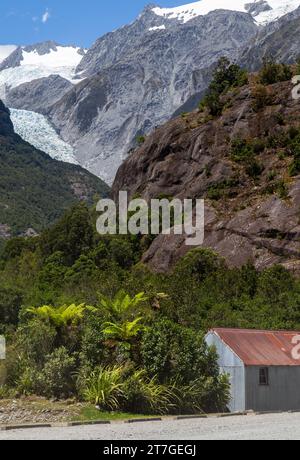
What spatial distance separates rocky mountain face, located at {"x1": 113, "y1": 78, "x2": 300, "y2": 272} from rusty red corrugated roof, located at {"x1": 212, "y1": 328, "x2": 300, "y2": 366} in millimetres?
20427

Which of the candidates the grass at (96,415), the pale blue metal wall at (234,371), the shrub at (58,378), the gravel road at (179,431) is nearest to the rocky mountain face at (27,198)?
the pale blue metal wall at (234,371)

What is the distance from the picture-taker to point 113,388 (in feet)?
77.0

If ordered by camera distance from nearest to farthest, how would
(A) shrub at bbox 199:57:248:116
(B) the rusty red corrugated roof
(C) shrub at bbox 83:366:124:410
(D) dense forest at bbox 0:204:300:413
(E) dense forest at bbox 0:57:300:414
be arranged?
(C) shrub at bbox 83:366:124:410
(D) dense forest at bbox 0:204:300:413
(E) dense forest at bbox 0:57:300:414
(B) the rusty red corrugated roof
(A) shrub at bbox 199:57:248:116

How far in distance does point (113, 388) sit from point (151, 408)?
1422 millimetres

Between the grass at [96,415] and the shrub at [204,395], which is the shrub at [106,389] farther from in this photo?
the shrub at [204,395]

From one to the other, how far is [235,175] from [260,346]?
1511 inches

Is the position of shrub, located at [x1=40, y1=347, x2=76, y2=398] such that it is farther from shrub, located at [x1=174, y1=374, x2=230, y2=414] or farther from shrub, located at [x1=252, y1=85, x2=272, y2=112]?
shrub, located at [x1=252, y1=85, x2=272, y2=112]

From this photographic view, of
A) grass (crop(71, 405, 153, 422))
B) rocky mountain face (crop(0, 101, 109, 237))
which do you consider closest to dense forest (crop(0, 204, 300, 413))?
grass (crop(71, 405, 153, 422))

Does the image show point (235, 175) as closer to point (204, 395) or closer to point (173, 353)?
point (204, 395)

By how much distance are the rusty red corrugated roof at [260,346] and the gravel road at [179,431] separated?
219 inches

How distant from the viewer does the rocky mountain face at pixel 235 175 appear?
55031 mm

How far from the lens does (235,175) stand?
6581 cm

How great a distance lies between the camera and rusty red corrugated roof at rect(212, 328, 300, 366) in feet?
90.2
